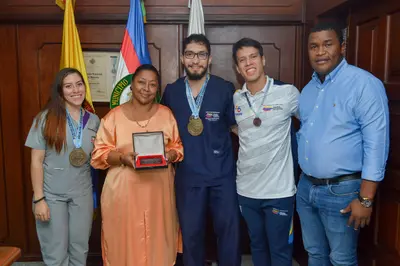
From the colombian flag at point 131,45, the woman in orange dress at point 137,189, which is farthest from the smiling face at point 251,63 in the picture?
the colombian flag at point 131,45

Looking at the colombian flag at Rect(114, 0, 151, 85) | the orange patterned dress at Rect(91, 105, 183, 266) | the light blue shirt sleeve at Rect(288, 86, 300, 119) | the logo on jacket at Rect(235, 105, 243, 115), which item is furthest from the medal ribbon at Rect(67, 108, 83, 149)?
the light blue shirt sleeve at Rect(288, 86, 300, 119)

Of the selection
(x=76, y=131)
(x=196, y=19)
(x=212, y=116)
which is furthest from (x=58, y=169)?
(x=196, y=19)

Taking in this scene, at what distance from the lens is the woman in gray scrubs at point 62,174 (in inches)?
81.7

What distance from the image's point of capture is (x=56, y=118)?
6.86 ft

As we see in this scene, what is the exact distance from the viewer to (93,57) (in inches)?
111

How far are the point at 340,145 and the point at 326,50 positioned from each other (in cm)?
47

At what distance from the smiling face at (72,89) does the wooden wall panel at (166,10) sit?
0.81 m

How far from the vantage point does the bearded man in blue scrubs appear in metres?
2.21

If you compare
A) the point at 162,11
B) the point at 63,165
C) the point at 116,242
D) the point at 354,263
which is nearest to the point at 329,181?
the point at 354,263

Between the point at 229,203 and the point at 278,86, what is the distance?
2.56 ft

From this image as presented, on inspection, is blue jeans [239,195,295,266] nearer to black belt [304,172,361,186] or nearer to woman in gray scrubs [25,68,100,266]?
black belt [304,172,361,186]

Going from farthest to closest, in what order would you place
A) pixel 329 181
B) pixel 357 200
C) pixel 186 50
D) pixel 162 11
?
pixel 162 11, pixel 186 50, pixel 329 181, pixel 357 200

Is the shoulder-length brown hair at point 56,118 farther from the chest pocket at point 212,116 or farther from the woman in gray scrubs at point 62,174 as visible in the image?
the chest pocket at point 212,116

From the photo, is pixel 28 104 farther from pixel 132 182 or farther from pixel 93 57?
pixel 132 182
